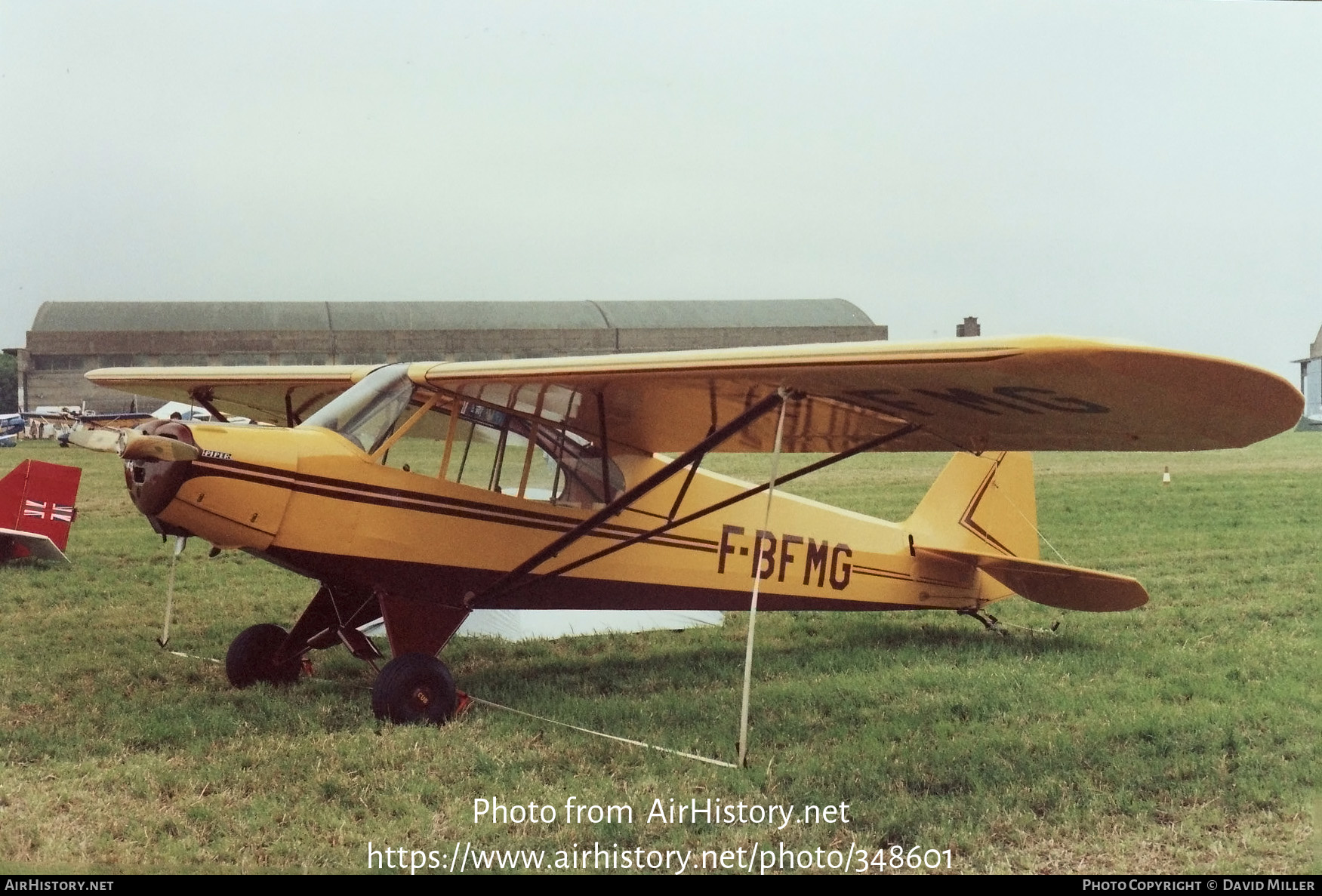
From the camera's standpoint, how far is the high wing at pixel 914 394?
14.1ft

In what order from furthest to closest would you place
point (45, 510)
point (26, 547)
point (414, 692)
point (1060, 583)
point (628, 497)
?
1. point (26, 547)
2. point (45, 510)
3. point (1060, 583)
4. point (628, 497)
5. point (414, 692)

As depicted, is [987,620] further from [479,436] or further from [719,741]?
[479,436]

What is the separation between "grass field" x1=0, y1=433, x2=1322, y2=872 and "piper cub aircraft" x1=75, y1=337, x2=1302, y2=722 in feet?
1.70

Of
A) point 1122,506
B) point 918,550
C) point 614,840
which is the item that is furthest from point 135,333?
point 614,840

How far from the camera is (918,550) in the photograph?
842cm

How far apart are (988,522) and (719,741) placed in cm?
405

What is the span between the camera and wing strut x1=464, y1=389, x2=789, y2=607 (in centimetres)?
524

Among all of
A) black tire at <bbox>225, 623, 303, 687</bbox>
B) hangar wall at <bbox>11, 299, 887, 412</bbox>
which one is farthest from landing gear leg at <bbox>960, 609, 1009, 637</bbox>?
hangar wall at <bbox>11, 299, 887, 412</bbox>

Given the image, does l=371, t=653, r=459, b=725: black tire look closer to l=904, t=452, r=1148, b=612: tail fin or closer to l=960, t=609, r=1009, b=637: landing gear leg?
l=904, t=452, r=1148, b=612: tail fin

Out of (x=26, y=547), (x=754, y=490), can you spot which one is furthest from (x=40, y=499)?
(x=754, y=490)

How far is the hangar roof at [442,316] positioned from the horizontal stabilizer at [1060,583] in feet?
77.3

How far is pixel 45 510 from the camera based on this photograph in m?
11.4

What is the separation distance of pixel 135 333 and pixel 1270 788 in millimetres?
42664

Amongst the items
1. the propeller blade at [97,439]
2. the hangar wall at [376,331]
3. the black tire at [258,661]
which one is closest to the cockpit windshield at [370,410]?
the propeller blade at [97,439]
